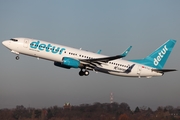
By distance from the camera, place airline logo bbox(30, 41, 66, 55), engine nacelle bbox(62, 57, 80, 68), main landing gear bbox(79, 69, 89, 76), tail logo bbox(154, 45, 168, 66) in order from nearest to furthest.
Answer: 1. airline logo bbox(30, 41, 66, 55)
2. engine nacelle bbox(62, 57, 80, 68)
3. main landing gear bbox(79, 69, 89, 76)
4. tail logo bbox(154, 45, 168, 66)

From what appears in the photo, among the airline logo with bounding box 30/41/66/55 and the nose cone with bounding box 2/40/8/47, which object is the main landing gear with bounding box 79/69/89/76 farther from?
the nose cone with bounding box 2/40/8/47

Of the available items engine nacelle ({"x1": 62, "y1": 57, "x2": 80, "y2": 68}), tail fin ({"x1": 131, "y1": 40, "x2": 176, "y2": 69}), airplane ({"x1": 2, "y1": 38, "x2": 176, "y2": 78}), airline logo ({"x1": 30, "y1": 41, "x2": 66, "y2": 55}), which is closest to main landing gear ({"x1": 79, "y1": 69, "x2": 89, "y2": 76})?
airplane ({"x1": 2, "y1": 38, "x2": 176, "y2": 78})

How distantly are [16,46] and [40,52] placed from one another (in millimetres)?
3506

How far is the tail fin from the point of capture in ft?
206

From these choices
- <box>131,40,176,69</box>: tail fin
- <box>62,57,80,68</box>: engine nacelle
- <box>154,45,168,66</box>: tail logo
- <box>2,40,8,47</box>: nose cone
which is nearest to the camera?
<box>62,57,80,68</box>: engine nacelle

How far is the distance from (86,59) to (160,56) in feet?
46.2

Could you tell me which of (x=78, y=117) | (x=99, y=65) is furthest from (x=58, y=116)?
(x=99, y=65)

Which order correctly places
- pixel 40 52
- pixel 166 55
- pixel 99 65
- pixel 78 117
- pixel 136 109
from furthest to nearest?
pixel 136 109
pixel 78 117
pixel 166 55
pixel 99 65
pixel 40 52

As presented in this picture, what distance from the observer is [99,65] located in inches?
2323

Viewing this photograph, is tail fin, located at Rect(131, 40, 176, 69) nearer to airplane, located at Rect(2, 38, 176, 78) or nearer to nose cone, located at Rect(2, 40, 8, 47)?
airplane, located at Rect(2, 38, 176, 78)

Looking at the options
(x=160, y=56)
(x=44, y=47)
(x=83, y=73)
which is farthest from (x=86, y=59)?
(x=160, y=56)

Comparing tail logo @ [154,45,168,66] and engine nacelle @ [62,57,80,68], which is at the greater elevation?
tail logo @ [154,45,168,66]

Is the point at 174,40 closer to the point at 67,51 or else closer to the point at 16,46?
the point at 67,51

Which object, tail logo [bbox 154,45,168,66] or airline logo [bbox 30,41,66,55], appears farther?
tail logo [bbox 154,45,168,66]
